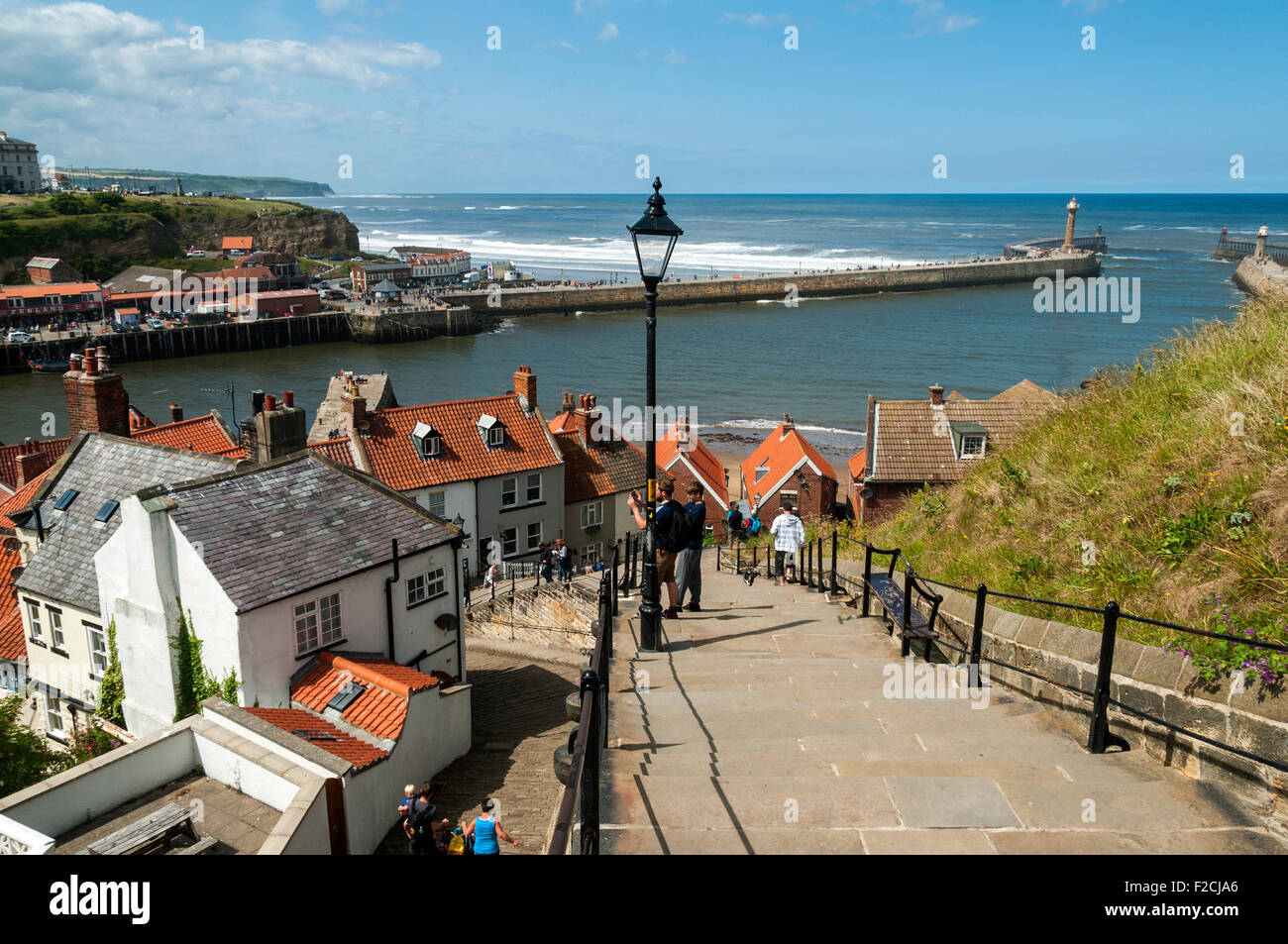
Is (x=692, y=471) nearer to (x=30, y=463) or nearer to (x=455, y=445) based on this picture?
(x=455, y=445)

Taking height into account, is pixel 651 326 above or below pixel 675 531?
above

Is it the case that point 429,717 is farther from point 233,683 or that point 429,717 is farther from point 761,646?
point 761,646

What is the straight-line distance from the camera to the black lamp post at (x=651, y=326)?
32.3ft

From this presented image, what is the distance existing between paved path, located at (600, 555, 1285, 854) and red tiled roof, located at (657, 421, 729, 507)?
31.6 m

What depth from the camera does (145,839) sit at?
450 inches

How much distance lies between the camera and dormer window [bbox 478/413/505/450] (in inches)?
1396

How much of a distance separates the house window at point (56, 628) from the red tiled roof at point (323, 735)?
740 cm

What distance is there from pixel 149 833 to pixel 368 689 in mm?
6146

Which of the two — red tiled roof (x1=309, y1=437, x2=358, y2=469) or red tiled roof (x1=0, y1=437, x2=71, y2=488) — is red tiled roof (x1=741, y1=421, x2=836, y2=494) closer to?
red tiled roof (x1=309, y1=437, x2=358, y2=469)

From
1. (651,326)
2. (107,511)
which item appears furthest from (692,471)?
(651,326)

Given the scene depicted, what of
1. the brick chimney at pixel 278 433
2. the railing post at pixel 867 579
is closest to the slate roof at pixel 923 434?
the brick chimney at pixel 278 433

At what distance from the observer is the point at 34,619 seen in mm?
21328

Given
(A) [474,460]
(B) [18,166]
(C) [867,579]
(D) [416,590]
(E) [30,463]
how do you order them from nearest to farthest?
1. (C) [867,579]
2. (D) [416,590]
3. (E) [30,463]
4. (A) [474,460]
5. (B) [18,166]

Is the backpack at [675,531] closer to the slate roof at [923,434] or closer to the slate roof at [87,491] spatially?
the slate roof at [87,491]
